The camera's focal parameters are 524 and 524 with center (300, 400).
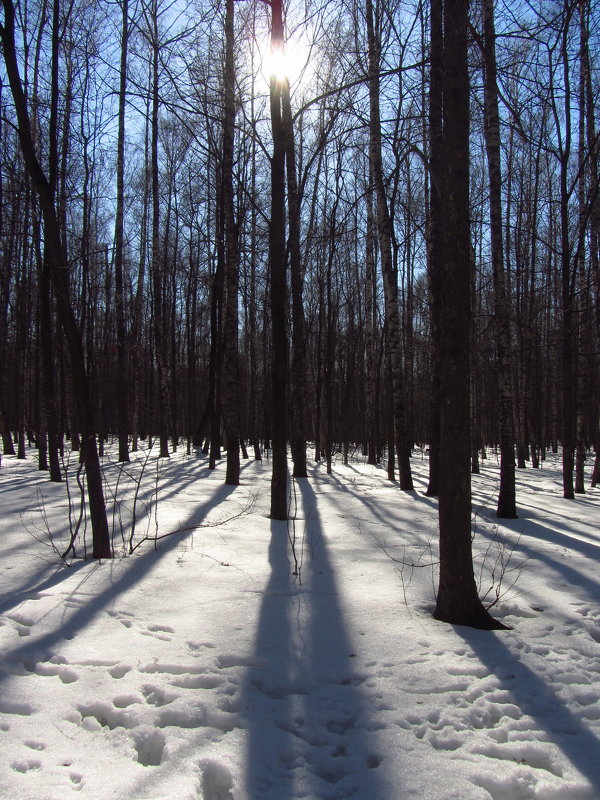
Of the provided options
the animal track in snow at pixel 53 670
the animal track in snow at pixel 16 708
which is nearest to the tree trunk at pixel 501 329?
the animal track in snow at pixel 53 670

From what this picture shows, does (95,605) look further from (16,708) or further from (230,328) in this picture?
(230,328)

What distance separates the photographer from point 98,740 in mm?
2354

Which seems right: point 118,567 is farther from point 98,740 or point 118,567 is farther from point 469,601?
point 469,601

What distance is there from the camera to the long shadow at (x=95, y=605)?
10.0 ft

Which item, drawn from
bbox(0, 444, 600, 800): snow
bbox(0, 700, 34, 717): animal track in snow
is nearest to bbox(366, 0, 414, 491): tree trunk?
bbox(0, 444, 600, 800): snow

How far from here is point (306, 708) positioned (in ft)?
8.78

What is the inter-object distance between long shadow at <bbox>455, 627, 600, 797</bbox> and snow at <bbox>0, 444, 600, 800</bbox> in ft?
0.04

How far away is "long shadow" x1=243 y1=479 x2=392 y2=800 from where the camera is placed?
216cm

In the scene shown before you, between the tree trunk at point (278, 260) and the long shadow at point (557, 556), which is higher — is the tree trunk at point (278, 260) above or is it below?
above

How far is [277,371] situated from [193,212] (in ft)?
47.5

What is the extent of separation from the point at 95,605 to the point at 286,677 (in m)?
1.59

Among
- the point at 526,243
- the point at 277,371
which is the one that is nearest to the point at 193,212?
the point at 526,243

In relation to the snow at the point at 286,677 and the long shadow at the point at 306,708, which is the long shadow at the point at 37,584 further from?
the long shadow at the point at 306,708

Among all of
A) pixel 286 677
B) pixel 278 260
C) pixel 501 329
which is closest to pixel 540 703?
pixel 286 677
